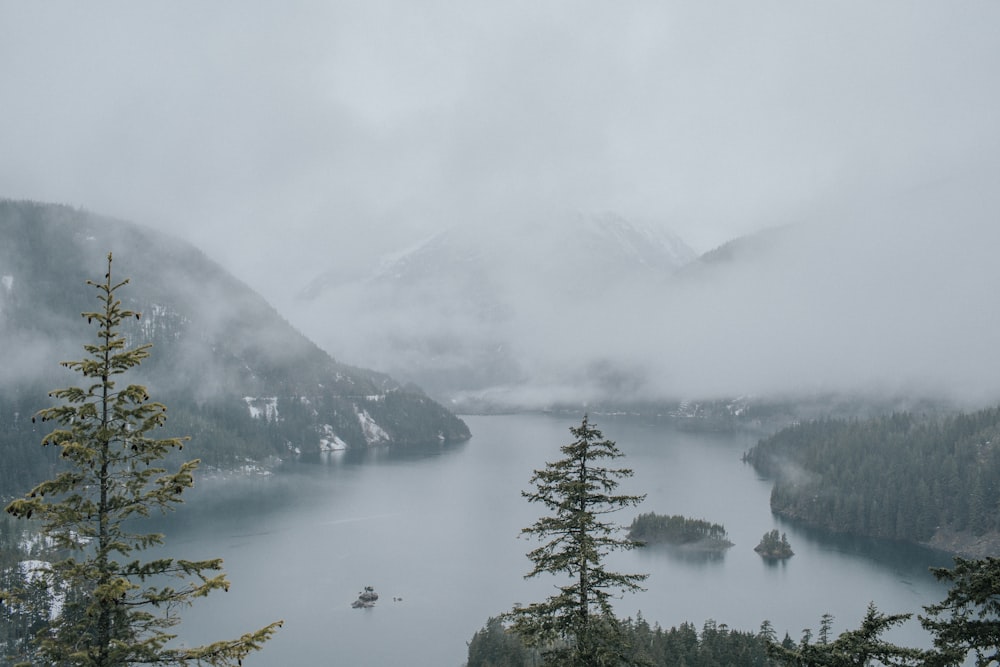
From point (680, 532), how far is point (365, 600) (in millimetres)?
81225

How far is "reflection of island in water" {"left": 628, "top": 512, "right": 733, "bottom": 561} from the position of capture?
16625 centimetres

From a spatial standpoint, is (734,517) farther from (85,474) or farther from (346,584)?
(85,474)

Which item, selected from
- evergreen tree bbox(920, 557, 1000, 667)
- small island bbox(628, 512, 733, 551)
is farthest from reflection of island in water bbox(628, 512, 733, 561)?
evergreen tree bbox(920, 557, 1000, 667)

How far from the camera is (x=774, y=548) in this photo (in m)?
162

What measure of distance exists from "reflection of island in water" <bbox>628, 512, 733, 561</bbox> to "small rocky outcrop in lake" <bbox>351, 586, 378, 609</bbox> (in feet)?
218

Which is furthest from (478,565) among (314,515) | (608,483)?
(608,483)

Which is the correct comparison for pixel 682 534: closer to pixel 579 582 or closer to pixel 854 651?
pixel 579 582

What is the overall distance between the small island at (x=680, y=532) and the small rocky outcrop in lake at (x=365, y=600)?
66.5 metres

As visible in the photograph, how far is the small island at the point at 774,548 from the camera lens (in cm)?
16100

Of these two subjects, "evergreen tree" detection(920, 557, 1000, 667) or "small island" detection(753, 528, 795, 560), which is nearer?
"evergreen tree" detection(920, 557, 1000, 667)

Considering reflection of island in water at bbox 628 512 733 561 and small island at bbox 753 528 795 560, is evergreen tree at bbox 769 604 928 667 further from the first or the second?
small island at bbox 753 528 795 560

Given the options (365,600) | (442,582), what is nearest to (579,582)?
(365,600)

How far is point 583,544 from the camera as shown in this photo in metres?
20.9

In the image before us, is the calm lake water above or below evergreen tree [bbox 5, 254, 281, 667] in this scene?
below
